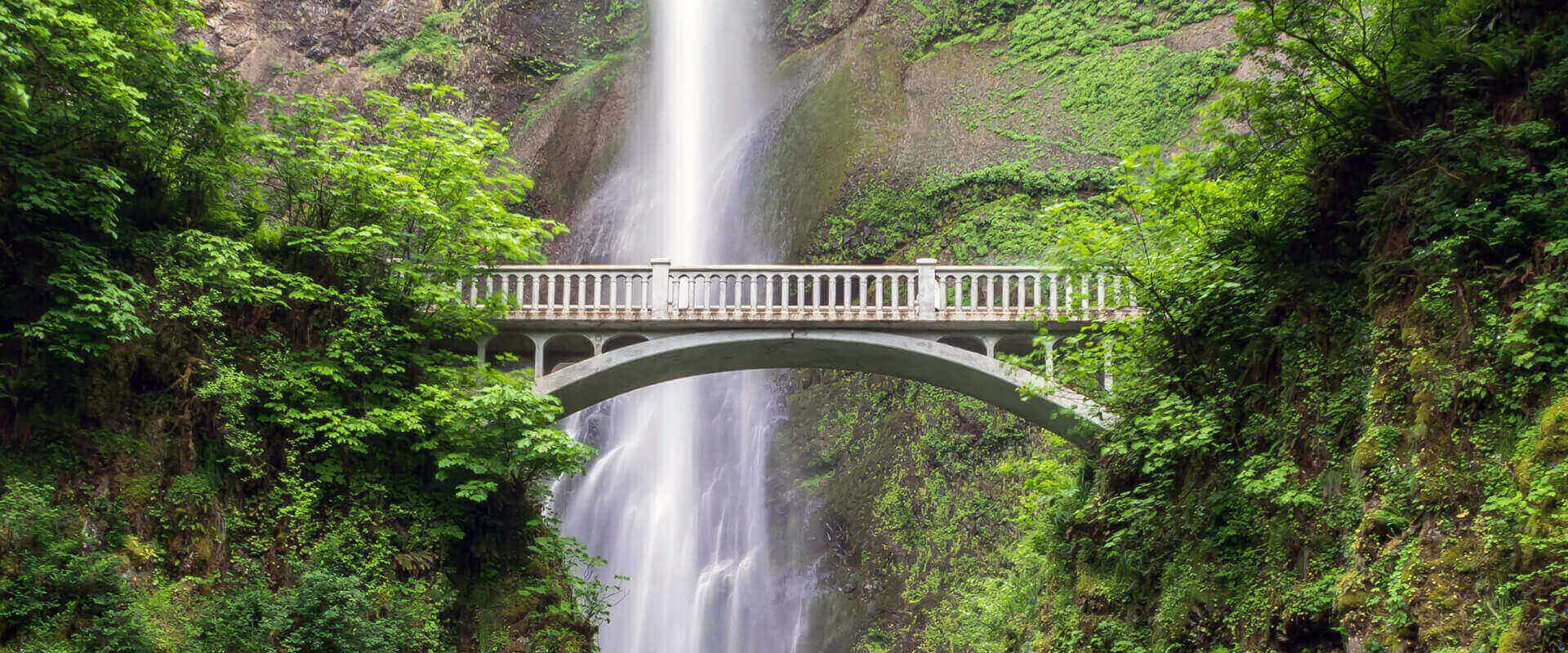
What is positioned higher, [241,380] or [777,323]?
[777,323]

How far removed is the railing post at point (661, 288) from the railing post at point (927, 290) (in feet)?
12.7

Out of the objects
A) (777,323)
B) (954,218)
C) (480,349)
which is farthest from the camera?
(954,218)

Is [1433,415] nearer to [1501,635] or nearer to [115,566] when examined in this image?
[1501,635]

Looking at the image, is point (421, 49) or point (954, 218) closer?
point (954, 218)

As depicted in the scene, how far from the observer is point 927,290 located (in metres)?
17.8

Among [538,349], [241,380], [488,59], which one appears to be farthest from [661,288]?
[488,59]

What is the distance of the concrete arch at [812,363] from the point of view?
685 inches

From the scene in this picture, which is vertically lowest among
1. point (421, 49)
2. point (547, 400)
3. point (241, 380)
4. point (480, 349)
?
point (547, 400)

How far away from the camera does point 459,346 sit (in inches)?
707

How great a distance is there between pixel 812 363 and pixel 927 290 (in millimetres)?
2561

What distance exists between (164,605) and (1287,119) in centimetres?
1196

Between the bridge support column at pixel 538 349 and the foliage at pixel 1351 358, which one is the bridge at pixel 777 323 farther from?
the foliage at pixel 1351 358

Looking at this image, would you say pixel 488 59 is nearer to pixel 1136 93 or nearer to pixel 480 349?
pixel 1136 93

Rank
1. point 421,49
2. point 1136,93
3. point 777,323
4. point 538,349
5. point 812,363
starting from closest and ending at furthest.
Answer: point 538,349
point 777,323
point 812,363
point 1136,93
point 421,49
